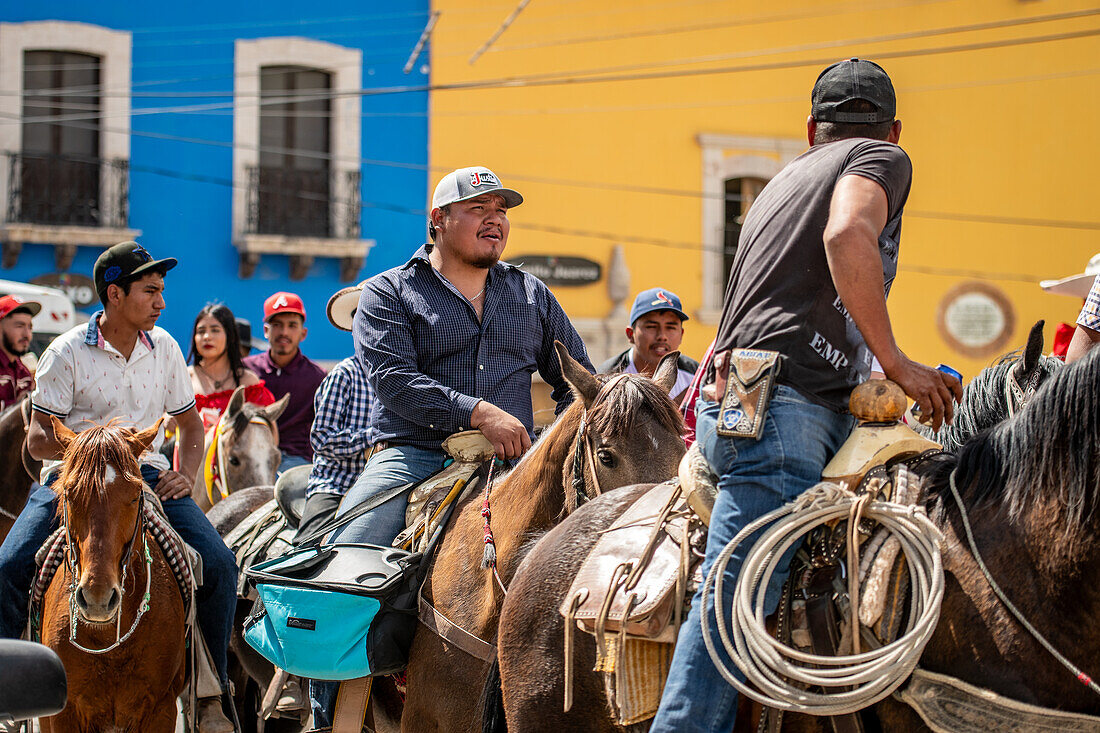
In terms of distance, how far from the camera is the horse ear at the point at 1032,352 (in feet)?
15.3

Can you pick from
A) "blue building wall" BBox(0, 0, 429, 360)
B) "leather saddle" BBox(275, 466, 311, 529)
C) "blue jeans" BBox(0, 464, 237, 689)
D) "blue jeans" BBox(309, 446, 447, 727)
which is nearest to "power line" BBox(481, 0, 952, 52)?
"blue building wall" BBox(0, 0, 429, 360)

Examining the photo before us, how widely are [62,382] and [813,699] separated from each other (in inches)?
152

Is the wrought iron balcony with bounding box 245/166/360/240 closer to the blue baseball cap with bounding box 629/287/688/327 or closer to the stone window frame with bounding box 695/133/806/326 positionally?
the stone window frame with bounding box 695/133/806/326

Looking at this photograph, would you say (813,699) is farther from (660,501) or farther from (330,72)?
(330,72)

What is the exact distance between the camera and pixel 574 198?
65.5 feet

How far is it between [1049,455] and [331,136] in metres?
17.3

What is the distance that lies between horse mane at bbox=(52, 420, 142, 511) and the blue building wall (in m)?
13.2

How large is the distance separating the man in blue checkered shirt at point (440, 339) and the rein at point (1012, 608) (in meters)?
2.14

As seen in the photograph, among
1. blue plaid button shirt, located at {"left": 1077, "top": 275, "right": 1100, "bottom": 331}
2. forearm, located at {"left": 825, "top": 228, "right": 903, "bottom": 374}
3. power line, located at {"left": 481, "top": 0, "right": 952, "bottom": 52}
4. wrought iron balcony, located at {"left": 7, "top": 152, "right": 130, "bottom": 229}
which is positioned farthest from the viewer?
power line, located at {"left": 481, "top": 0, "right": 952, "bottom": 52}

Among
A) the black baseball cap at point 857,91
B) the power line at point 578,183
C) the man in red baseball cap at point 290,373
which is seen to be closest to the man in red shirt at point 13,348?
the man in red baseball cap at point 290,373

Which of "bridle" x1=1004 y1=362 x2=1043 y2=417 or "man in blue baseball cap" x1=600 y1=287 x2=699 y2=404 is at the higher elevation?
"man in blue baseball cap" x1=600 y1=287 x2=699 y2=404

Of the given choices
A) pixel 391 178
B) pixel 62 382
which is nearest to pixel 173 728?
pixel 62 382

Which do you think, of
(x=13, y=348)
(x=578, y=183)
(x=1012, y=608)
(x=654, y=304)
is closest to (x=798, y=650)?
(x=1012, y=608)

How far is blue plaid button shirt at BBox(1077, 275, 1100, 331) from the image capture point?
4.42 meters
